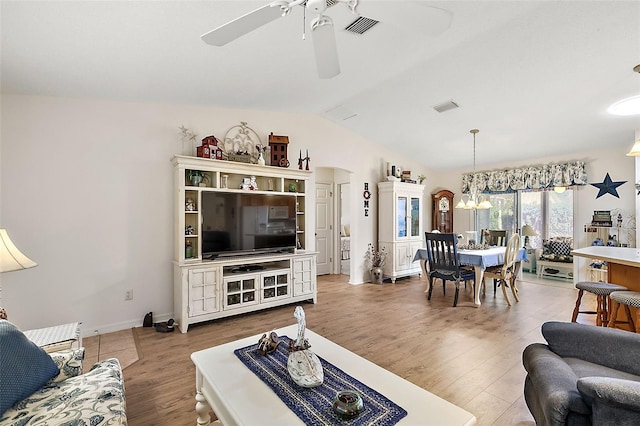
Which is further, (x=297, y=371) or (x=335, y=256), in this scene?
(x=335, y=256)

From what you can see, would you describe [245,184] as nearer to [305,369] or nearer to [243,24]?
[243,24]

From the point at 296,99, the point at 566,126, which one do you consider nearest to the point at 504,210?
the point at 566,126

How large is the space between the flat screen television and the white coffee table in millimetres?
1998

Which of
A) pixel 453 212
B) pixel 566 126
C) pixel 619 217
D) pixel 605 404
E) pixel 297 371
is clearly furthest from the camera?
pixel 453 212

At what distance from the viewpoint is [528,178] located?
19.4 feet

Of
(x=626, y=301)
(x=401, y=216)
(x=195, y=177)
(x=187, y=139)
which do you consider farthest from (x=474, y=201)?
(x=187, y=139)

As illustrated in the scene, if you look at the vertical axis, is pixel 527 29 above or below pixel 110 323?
above

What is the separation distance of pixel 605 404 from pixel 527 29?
2.92 metres

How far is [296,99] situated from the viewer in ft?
13.4

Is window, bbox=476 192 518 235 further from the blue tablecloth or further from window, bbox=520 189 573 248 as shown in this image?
the blue tablecloth

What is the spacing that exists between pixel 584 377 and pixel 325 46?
218 centimetres

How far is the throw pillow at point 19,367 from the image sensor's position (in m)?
1.38

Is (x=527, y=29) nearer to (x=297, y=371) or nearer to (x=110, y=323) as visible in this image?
(x=297, y=371)

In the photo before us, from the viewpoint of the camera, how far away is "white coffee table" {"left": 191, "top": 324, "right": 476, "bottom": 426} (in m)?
1.32
